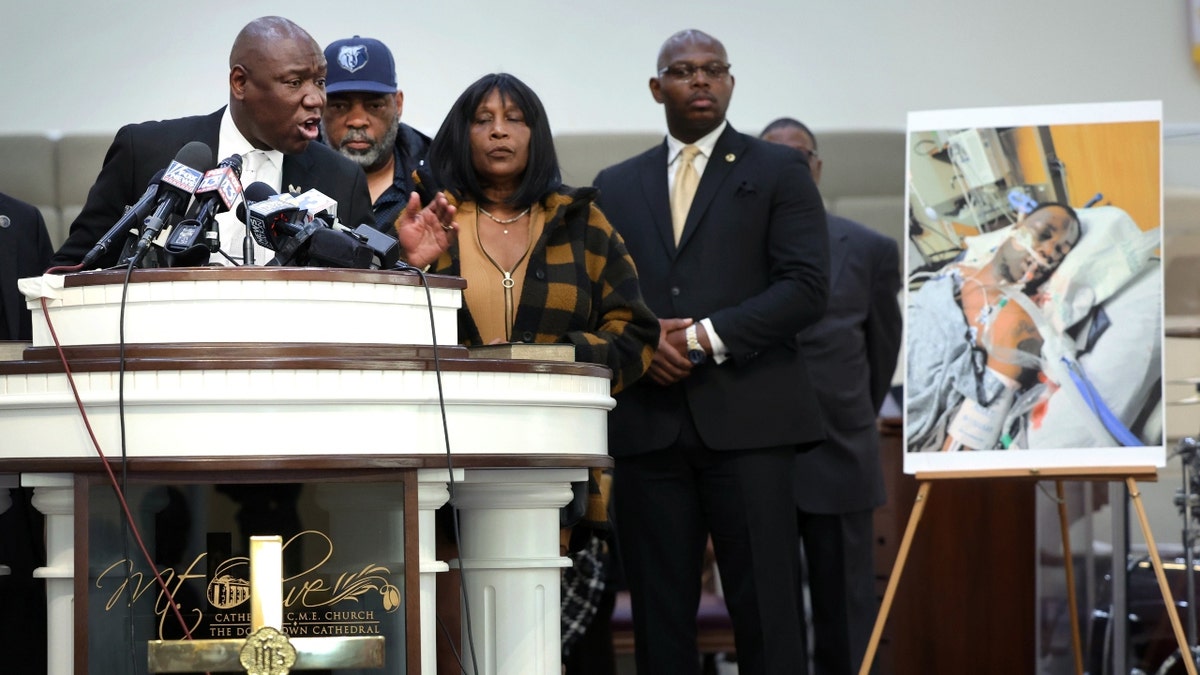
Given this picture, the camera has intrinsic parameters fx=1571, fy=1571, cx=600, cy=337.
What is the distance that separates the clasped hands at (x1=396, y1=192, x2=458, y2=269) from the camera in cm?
254

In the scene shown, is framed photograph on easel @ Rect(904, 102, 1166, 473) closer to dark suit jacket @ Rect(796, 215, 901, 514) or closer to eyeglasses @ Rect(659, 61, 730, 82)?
dark suit jacket @ Rect(796, 215, 901, 514)

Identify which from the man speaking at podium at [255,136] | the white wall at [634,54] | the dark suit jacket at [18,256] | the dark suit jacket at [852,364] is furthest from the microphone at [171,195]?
the white wall at [634,54]

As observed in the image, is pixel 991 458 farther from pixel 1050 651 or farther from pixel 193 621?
pixel 193 621

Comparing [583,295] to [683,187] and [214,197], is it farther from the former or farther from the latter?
[214,197]

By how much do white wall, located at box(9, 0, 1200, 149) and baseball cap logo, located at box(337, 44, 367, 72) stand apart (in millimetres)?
1933

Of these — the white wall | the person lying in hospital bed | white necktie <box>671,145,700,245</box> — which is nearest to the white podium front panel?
white necktie <box>671,145,700,245</box>

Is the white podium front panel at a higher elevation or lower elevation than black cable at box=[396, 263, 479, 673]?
higher

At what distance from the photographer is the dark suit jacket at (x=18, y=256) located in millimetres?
2967

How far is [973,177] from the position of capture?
354cm

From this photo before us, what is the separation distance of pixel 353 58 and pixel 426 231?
41.5 inches

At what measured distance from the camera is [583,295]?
283 cm

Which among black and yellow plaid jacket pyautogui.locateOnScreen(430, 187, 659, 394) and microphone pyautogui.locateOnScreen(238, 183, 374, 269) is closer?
microphone pyautogui.locateOnScreen(238, 183, 374, 269)

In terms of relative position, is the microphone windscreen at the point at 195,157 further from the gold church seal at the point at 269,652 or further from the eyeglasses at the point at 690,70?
the eyeglasses at the point at 690,70

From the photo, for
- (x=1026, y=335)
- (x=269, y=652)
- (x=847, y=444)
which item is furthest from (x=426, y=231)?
(x=847, y=444)
